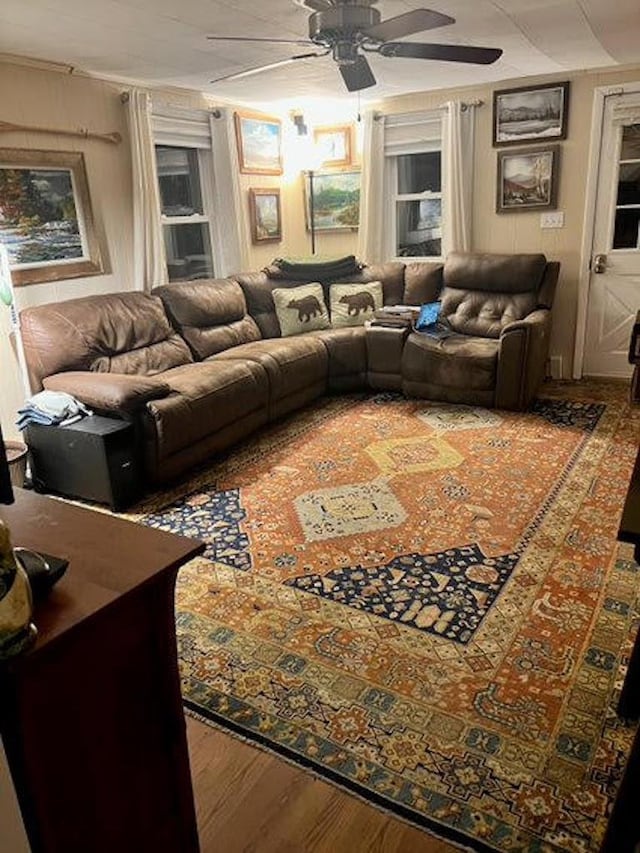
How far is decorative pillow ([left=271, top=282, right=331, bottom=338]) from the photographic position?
4.89m

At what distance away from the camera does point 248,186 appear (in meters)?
5.33

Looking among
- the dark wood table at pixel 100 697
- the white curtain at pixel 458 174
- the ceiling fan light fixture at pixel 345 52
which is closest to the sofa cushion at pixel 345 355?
the white curtain at pixel 458 174

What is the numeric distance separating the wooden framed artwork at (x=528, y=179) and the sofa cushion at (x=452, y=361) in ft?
4.01

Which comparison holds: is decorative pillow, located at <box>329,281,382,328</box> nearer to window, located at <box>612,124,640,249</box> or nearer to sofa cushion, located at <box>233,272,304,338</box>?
sofa cushion, located at <box>233,272,304,338</box>

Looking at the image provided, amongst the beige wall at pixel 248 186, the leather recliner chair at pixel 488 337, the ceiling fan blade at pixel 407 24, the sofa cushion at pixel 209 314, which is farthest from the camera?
the sofa cushion at pixel 209 314

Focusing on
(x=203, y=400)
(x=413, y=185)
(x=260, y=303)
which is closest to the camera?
(x=203, y=400)

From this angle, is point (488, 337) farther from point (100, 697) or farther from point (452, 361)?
point (100, 697)

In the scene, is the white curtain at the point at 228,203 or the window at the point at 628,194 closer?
the window at the point at 628,194

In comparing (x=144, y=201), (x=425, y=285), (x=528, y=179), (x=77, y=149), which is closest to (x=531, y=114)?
(x=528, y=179)

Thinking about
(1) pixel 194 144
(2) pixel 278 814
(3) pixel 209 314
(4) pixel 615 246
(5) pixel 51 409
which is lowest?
(2) pixel 278 814

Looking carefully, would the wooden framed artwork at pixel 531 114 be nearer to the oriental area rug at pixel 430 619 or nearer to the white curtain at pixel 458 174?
the white curtain at pixel 458 174

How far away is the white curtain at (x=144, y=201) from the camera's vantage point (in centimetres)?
409

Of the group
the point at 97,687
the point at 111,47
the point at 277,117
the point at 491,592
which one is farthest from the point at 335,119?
the point at 97,687

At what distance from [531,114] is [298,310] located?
7.60 feet
